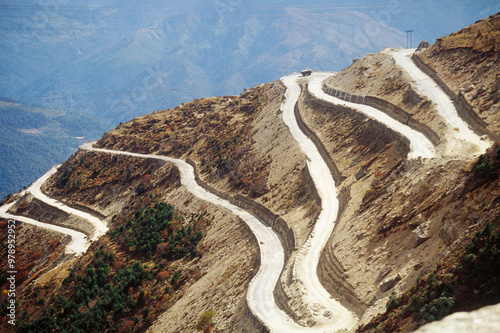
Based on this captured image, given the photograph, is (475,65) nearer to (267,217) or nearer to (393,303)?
(267,217)

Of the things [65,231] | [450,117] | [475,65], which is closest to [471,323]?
[450,117]

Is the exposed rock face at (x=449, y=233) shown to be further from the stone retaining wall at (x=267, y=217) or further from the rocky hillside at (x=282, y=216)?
the stone retaining wall at (x=267, y=217)

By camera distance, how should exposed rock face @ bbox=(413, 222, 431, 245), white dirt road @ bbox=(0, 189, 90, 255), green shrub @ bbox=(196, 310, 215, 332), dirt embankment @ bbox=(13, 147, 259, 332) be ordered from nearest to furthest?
1. exposed rock face @ bbox=(413, 222, 431, 245)
2. green shrub @ bbox=(196, 310, 215, 332)
3. dirt embankment @ bbox=(13, 147, 259, 332)
4. white dirt road @ bbox=(0, 189, 90, 255)

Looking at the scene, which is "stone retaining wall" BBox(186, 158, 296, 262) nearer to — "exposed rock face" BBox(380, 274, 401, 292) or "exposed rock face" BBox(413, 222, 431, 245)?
"exposed rock face" BBox(413, 222, 431, 245)

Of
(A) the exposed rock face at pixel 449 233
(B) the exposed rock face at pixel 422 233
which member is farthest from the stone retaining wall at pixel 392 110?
(A) the exposed rock face at pixel 449 233

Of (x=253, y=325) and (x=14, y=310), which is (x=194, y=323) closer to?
(x=253, y=325)

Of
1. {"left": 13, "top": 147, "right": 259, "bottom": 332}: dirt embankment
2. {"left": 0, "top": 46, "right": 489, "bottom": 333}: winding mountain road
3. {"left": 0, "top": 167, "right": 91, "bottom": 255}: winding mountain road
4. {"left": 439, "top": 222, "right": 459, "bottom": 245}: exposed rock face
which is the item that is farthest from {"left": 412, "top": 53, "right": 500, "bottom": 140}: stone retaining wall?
{"left": 0, "top": 167, "right": 91, "bottom": 255}: winding mountain road

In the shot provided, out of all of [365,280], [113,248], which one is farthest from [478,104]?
[113,248]
